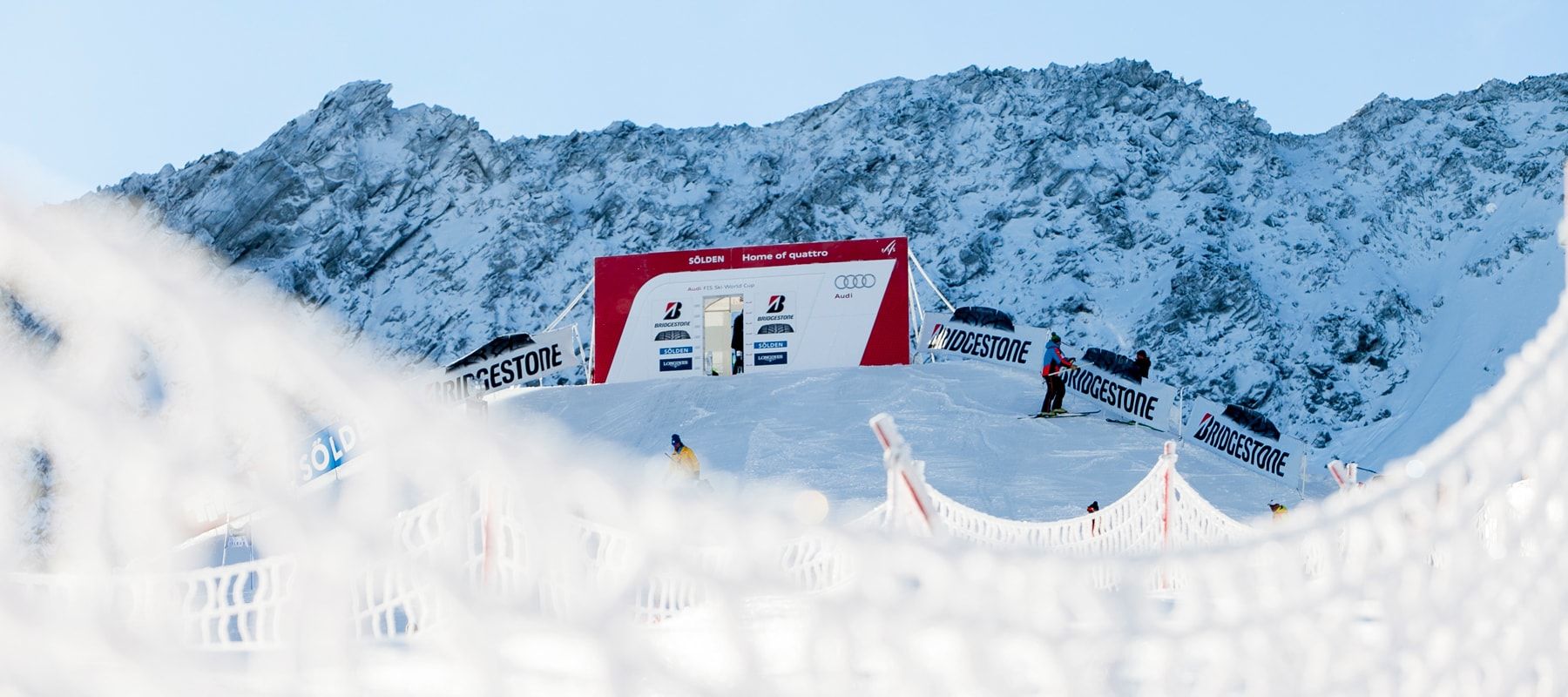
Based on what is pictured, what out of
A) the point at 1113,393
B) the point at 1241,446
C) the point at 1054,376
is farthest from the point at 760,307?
the point at 1241,446

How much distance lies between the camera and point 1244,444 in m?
19.5

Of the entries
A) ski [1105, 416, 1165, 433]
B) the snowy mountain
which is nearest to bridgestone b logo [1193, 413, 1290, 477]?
ski [1105, 416, 1165, 433]

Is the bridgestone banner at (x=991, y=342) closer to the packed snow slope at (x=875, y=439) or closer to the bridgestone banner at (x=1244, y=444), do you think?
the packed snow slope at (x=875, y=439)

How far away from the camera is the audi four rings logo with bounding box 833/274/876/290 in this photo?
76.0ft

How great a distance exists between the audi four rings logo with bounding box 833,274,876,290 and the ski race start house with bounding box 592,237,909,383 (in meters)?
0.01

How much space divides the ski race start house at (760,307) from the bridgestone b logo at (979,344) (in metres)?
0.58

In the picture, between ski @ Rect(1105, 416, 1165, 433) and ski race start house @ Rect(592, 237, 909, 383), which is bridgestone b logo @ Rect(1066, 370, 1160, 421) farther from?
ski race start house @ Rect(592, 237, 909, 383)

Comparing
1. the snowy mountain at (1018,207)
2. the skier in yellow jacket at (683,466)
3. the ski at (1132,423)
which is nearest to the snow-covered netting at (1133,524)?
the skier in yellow jacket at (683,466)

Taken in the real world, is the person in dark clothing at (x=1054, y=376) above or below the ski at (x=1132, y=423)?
above

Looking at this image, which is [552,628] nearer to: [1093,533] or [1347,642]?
[1347,642]

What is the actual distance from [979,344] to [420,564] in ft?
70.3

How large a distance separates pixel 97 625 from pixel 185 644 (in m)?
0.15

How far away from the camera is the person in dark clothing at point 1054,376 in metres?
19.4

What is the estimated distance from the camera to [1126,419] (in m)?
19.6
